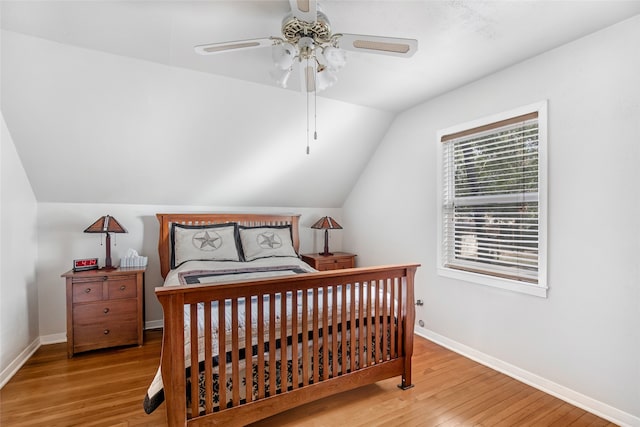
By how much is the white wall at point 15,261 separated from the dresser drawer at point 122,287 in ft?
2.10

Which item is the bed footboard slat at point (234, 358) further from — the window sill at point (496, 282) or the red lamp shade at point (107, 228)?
the window sill at point (496, 282)

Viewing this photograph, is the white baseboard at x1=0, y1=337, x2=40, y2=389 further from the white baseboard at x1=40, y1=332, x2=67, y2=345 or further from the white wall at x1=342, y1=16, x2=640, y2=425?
the white wall at x1=342, y1=16, x2=640, y2=425

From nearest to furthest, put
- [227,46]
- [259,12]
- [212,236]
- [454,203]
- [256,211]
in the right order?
1. [227,46]
2. [259,12]
3. [454,203]
4. [212,236]
5. [256,211]

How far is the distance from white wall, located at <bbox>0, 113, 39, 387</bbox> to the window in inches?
143

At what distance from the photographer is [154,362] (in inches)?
104

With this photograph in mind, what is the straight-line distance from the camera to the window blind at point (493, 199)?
7.86ft

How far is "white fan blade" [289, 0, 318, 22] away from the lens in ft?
4.55

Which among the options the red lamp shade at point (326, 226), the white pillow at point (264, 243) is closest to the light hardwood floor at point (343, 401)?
the white pillow at point (264, 243)

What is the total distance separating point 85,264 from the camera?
2.95m

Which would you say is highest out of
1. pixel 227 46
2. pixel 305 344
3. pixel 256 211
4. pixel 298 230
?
pixel 227 46

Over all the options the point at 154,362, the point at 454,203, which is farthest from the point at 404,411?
the point at 154,362

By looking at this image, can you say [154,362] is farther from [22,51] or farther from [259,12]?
[259,12]

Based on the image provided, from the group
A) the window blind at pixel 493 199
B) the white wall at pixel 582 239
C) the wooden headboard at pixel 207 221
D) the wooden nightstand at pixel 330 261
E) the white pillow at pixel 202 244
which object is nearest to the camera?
the white wall at pixel 582 239

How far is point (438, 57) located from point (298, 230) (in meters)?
2.69
